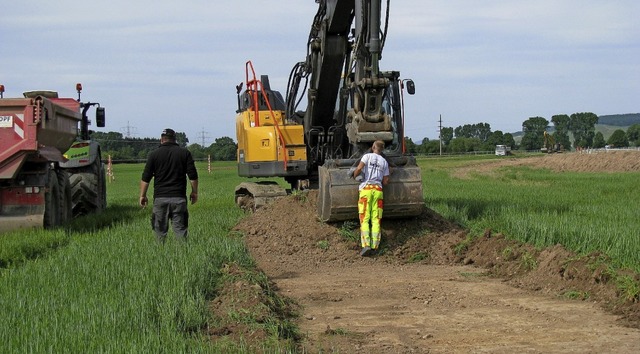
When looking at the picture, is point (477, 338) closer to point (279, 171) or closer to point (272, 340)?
point (272, 340)

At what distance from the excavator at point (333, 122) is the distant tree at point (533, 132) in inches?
5063

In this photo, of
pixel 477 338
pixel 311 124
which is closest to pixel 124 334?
pixel 477 338

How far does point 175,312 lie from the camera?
687cm

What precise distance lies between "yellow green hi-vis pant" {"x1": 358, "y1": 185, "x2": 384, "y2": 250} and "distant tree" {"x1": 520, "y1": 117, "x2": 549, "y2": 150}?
436 ft

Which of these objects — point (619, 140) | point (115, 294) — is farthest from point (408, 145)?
point (619, 140)

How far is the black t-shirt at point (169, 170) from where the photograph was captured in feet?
37.4

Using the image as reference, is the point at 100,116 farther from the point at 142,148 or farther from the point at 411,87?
the point at 142,148

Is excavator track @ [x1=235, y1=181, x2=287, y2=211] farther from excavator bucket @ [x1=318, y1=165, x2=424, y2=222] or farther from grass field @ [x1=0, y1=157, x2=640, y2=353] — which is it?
excavator bucket @ [x1=318, y1=165, x2=424, y2=222]

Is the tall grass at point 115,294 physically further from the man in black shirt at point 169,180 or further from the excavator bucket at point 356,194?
the excavator bucket at point 356,194

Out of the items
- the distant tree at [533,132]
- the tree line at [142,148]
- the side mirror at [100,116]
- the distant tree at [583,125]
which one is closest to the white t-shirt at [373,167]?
the side mirror at [100,116]

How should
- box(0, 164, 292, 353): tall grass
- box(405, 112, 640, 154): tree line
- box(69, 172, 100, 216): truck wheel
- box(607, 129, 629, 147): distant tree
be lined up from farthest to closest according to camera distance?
1. box(607, 129, 629, 147): distant tree
2. box(405, 112, 640, 154): tree line
3. box(69, 172, 100, 216): truck wheel
4. box(0, 164, 292, 353): tall grass

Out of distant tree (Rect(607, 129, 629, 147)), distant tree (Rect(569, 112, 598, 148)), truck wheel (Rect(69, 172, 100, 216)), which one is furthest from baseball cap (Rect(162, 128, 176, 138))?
distant tree (Rect(569, 112, 598, 148))

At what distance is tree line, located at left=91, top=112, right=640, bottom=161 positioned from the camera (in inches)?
3355

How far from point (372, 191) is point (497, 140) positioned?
456ft
